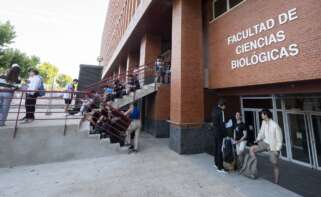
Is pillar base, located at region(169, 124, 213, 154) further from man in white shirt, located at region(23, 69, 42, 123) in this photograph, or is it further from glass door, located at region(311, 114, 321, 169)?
man in white shirt, located at region(23, 69, 42, 123)

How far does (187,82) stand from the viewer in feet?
22.3

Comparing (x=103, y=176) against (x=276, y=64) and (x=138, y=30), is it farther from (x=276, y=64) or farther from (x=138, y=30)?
(x=138, y=30)

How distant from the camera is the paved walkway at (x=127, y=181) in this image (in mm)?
3508

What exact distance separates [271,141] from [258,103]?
4.98 m

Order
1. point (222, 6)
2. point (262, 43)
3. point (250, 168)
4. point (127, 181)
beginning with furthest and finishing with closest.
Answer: point (222, 6), point (262, 43), point (250, 168), point (127, 181)

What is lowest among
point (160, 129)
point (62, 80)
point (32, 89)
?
point (160, 129)

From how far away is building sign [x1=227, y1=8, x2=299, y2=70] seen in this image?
15.0 feet

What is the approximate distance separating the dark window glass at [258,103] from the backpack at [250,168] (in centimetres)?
456

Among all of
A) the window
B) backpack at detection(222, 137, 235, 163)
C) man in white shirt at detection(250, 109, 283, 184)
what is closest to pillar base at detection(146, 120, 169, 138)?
backpack at detection(222, 137, 235, 163)

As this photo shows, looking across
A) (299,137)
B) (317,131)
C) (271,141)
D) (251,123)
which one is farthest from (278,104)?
(271,141)

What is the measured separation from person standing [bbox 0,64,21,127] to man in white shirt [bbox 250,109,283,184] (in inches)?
303

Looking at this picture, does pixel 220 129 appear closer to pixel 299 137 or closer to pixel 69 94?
pixel 299 137

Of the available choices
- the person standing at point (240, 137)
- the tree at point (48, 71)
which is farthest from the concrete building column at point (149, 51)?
the tree at point (48, 71)

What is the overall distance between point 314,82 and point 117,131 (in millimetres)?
6757
